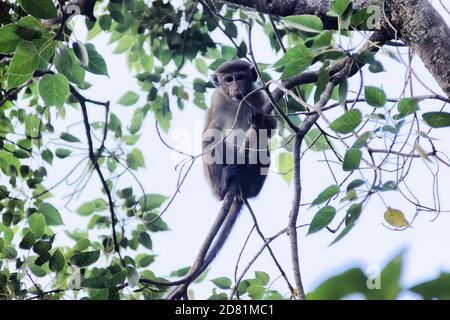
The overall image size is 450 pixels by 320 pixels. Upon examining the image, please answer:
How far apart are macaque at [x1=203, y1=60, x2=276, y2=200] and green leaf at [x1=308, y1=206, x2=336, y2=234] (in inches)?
89.4

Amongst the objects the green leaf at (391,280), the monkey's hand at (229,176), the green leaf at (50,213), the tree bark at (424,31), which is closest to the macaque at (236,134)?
the monkey's hand at (229,176)

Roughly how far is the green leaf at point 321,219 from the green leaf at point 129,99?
326 centimetres

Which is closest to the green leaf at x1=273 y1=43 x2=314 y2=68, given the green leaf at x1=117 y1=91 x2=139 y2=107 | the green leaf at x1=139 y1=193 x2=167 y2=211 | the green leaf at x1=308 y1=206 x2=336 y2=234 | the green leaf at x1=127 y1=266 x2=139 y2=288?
the green leaf at x1=308 y1=206 x2=336 y2=234

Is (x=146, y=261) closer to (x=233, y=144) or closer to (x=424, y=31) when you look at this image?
(x=233, y=144)

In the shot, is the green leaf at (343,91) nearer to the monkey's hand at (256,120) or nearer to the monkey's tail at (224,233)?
the monkey's tail at (224,233)

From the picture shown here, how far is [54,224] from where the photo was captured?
12.0 ft

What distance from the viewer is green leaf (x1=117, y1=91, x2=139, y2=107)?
5086 millimetres

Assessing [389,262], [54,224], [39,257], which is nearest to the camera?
[389,262]

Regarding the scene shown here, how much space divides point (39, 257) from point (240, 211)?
6.31 feet

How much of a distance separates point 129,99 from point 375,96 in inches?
129

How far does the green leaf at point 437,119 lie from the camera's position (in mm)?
1981

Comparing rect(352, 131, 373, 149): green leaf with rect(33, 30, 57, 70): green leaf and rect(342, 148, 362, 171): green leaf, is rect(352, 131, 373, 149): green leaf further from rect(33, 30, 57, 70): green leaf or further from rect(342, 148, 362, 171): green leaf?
rect(33, 30, 57, 70): green leaf
